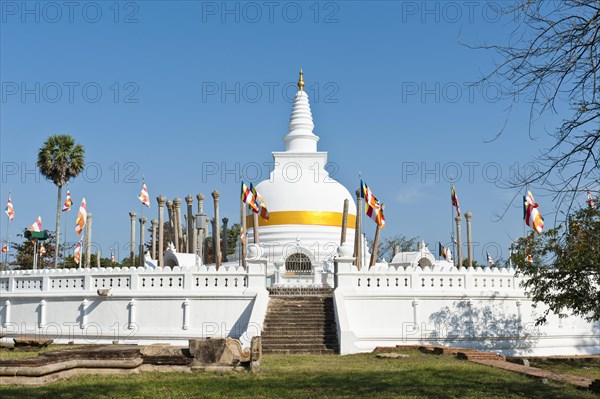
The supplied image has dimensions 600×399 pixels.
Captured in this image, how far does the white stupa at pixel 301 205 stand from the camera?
1655 inches

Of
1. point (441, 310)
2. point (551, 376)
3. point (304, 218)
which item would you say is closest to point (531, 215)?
point (441, 310)

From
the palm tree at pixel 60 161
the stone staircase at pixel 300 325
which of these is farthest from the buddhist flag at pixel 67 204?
the stone staircase at pixel 300 325

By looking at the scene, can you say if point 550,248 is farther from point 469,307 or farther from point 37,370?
point 37,370

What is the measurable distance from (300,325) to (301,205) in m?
18.7

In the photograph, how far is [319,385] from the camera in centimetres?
1541

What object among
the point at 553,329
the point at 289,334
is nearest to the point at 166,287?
the point at 289,334

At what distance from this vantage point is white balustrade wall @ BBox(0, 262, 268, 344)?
28.8m

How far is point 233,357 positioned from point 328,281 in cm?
1843

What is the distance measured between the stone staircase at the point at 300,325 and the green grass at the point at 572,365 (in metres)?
7.68

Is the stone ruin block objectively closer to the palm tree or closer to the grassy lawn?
the grassy lawn

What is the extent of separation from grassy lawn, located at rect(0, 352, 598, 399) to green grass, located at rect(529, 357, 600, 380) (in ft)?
18.9

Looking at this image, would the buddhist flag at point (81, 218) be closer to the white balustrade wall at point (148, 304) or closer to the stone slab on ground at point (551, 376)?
the white balustrade wall at point (148, 304)

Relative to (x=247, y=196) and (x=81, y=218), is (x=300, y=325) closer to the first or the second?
(x=247, y=196)

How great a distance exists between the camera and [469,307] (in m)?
29.1
